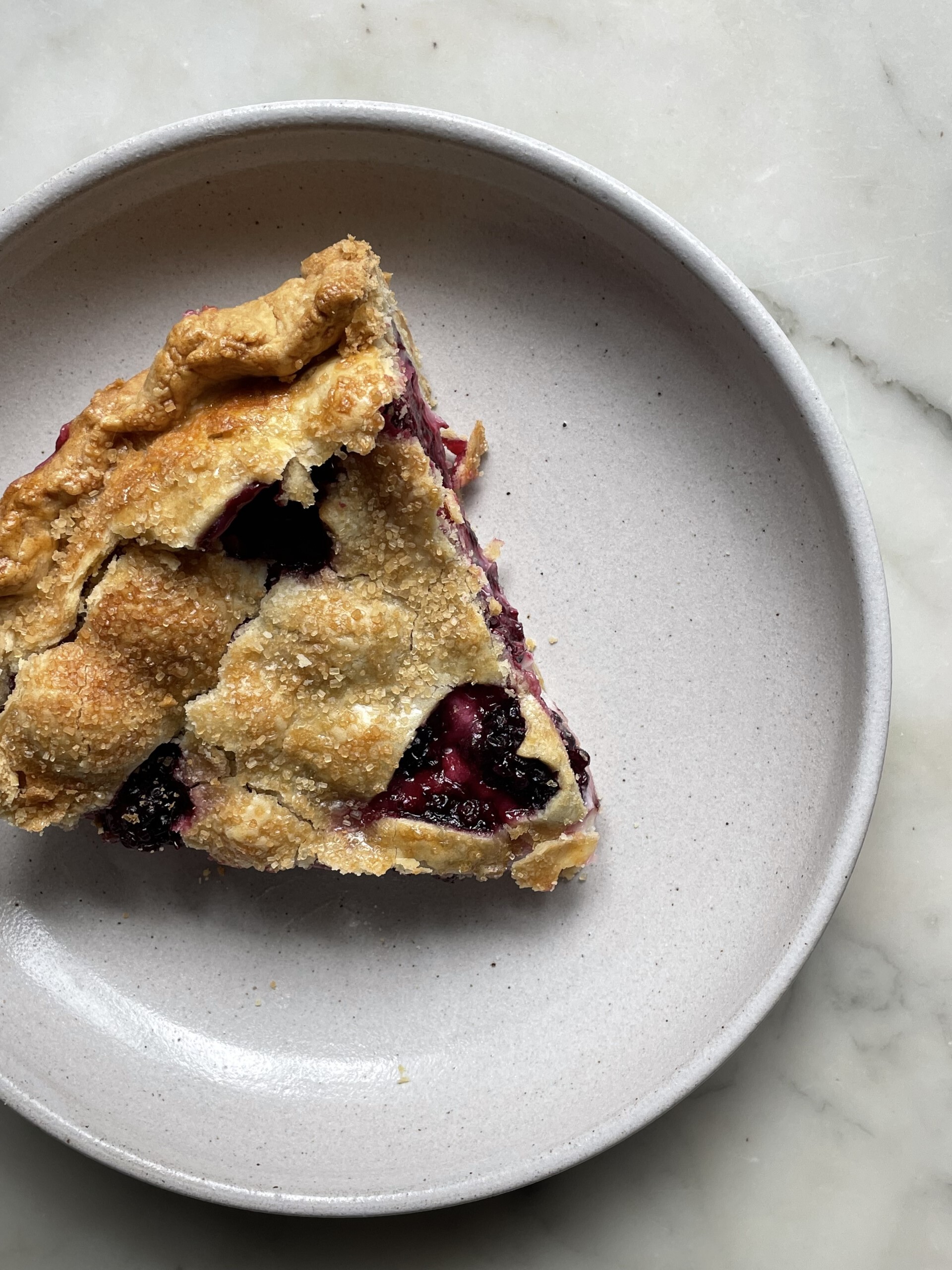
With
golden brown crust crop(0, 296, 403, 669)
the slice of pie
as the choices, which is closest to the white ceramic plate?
the slice of pie

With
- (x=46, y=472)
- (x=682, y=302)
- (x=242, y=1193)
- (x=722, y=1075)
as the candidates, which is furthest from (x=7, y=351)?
(x=722, y=1075)

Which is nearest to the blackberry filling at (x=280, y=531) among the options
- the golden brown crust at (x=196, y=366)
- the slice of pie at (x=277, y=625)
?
the slice of pie at (x=277, y=625)

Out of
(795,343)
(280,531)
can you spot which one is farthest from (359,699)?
(795,343)

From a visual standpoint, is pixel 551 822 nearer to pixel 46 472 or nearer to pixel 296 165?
pixel 46 472

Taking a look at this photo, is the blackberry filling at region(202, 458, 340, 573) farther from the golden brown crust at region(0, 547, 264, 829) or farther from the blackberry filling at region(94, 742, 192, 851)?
the blackberry filling at region(94, 742, 192, 851)

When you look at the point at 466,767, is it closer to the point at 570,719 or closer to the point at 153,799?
the point at 570,719
